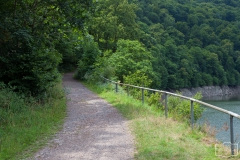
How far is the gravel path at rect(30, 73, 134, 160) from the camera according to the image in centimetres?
696

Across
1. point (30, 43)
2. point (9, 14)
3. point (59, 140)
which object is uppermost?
point (9, 14)

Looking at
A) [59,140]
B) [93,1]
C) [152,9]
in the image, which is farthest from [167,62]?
[59,140]

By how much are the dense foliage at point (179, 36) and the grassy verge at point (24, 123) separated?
70.5ft

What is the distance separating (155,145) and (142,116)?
11.7 feet

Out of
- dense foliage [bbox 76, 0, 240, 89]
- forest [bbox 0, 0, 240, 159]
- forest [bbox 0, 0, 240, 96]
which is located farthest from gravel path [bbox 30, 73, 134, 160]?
dense foliage [bbox 76, 0, 240, 89]

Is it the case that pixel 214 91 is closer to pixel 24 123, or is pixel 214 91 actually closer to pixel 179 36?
pixel 179 36

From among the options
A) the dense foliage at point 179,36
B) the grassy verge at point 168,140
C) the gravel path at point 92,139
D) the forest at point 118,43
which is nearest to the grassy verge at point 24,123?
the gravel path at point 92,139

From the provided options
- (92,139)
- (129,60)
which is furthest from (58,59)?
(129,60)

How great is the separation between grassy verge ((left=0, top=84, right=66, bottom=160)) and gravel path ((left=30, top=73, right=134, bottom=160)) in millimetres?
364

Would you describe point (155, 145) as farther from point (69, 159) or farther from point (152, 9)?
point (152, 9)

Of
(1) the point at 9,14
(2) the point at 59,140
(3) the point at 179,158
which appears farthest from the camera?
(1) the point at 9,14

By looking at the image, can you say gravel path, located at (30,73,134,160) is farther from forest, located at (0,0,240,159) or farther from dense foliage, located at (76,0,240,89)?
dense foliage, located at (76,0,240,89)

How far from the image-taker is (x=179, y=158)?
6.27 metres

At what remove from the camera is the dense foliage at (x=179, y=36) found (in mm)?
46594
